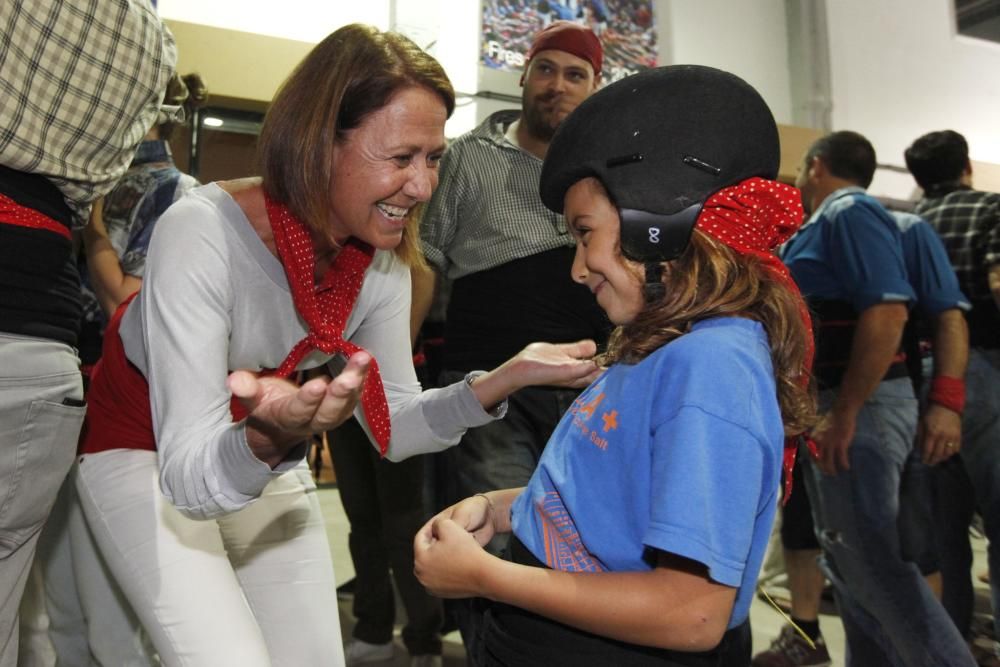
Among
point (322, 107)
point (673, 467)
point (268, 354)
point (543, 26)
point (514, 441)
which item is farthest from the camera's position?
point (543, 26)

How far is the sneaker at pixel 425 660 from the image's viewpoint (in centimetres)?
290

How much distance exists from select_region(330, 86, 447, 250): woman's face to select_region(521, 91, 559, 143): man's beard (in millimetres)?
941

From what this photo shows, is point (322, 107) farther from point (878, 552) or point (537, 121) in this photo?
point (878, 552)

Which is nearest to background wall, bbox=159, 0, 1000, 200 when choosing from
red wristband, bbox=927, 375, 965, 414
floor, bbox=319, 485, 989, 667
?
floor, bbox=319, 485, 989, 667

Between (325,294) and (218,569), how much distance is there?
1.63ft

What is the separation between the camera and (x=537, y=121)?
2.54 meters

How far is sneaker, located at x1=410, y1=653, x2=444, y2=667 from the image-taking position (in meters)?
2.90

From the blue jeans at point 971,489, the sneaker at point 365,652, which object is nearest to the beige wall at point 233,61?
the sneaker at point 365,652

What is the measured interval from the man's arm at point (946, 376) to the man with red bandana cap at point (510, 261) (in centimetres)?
129

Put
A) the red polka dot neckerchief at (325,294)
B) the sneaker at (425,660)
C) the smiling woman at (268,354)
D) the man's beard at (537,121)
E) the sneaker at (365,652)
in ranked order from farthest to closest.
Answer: the sneaker at (365,652)
the sneaker at (425,660)
the man's beard at (537,121)
the red polka dot neckerchief at (325,294)
the smiling woman at (268,354)

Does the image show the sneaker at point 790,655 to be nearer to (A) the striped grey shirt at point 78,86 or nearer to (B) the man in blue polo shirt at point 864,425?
(B) the man in blue polo shirt at point 864,425

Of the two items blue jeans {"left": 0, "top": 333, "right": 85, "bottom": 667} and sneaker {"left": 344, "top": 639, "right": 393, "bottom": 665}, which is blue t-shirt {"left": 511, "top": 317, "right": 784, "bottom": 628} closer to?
blue jeans {"left": 0, "top": 333, "right": 85, "bottom": 667}

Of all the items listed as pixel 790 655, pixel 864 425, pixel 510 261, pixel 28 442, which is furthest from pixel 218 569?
pixel 790 655

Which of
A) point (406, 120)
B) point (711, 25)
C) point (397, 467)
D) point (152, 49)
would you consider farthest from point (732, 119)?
point (711, 25)
